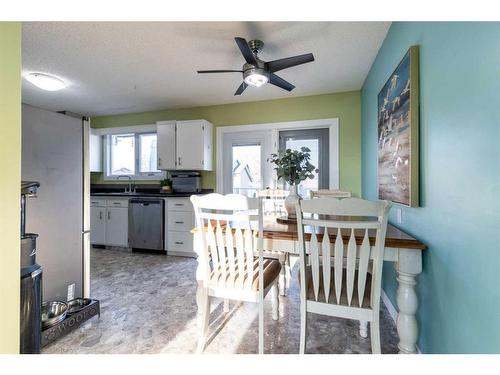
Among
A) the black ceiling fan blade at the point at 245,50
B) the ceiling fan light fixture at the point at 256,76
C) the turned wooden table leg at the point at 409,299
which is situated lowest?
the turned wooden table leg at the point at 409,299

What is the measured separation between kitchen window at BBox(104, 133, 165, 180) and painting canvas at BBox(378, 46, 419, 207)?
3565 millimetres

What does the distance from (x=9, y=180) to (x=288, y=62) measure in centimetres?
193

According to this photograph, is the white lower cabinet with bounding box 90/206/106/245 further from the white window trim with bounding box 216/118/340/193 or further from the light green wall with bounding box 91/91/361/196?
the white window trim with bounding box 216/118/340/193

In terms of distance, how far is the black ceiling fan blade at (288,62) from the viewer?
183 centimetres

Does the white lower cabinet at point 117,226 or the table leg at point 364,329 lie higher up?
the white lower cabinet at point 117,226

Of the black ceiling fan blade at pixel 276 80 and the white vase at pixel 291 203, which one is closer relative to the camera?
the white vase at pixel 291 203

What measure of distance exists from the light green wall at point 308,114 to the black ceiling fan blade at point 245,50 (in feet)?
5.38

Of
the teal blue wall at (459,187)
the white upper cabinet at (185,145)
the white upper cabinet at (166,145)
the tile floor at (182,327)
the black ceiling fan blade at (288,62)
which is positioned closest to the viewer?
the teal blue wall at (459,187)

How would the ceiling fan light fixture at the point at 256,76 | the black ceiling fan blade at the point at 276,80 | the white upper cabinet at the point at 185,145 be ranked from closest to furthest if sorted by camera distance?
the ceiling fan light fixture at the point at 256,76 < the black ceiling fan blade at the point at 276,80 < the white upper cabinet at the point at 185,145

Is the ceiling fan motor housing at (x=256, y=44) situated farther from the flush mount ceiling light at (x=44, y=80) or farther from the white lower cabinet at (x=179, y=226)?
the flush mount ceiling light at (x=44, y=80)

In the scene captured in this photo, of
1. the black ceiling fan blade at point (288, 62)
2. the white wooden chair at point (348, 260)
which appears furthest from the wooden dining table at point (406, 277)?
the black ceiling fan blade at point (288, 62)

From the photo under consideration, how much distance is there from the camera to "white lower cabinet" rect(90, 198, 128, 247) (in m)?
3.70
